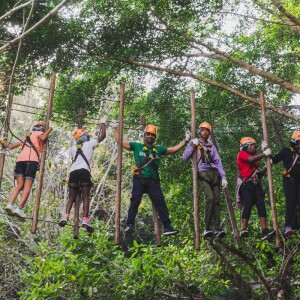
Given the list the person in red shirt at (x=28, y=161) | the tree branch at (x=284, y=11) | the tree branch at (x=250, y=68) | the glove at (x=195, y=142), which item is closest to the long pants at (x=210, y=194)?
the glove at (x=195, y=142)

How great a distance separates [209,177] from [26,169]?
90.8 inches

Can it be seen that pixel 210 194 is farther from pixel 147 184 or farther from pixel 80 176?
pixel 80 176

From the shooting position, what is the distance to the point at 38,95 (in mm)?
15938

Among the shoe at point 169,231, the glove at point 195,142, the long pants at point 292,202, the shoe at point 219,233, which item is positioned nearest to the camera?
the shoe at point 169,231

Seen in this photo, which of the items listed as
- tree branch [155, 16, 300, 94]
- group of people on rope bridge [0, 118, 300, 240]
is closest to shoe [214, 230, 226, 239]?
group of people on rope bridge [0, 118, 300, 240]

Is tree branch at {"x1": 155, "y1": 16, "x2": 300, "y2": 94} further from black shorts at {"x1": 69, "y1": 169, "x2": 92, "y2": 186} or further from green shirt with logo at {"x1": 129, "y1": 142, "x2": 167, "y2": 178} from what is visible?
black shorts at {"x1": 69, "y1": 169, "x2": 92, "y2": 186}

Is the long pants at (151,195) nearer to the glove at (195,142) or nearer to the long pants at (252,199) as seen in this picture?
the glove at (195,142)

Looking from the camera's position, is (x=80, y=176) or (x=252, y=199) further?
(x=252, y=199)

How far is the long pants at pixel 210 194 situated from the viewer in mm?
6250

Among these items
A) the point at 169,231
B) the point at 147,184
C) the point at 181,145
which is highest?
the point at 181,145

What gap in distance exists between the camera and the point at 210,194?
6262 millimetres

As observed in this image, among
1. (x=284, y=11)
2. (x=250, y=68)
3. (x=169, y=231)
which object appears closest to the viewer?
(x=169, y=231)

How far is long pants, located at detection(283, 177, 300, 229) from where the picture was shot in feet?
20.9

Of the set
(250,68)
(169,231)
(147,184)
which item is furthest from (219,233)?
(250,68)
